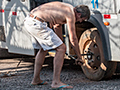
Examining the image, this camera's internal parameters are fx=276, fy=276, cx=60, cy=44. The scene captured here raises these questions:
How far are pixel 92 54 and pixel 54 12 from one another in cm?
125

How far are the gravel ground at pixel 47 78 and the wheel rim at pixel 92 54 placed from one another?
1.01 feet

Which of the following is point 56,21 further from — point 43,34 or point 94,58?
point 94,58

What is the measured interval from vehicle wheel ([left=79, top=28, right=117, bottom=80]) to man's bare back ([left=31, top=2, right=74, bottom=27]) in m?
0.89

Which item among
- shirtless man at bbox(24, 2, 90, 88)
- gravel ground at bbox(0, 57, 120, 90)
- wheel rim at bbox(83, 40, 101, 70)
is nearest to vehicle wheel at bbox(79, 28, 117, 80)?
wheel rim at bbox(83, 40, 101, 70)

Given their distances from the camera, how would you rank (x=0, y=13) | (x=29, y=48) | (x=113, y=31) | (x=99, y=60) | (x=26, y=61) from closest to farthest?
(x=113, y=31)
(x=99, y=60)
(x=29, y=48)
(x=0, y=13)
(x=26, y=61)

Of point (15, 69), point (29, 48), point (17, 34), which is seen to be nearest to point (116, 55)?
point (29, 48)

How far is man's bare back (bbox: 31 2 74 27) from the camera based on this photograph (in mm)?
4098

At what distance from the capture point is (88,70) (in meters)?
5.12

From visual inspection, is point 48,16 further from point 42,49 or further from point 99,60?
point 99,60

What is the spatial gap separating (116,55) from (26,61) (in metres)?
3.98

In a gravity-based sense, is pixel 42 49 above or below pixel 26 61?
above

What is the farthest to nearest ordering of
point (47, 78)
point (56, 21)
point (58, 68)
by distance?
point (47, 78) → point (56, 21) → point (58, 68)

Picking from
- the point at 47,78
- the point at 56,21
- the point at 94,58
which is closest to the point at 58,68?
the point at 56,21

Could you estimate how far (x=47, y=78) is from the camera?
212 inches
